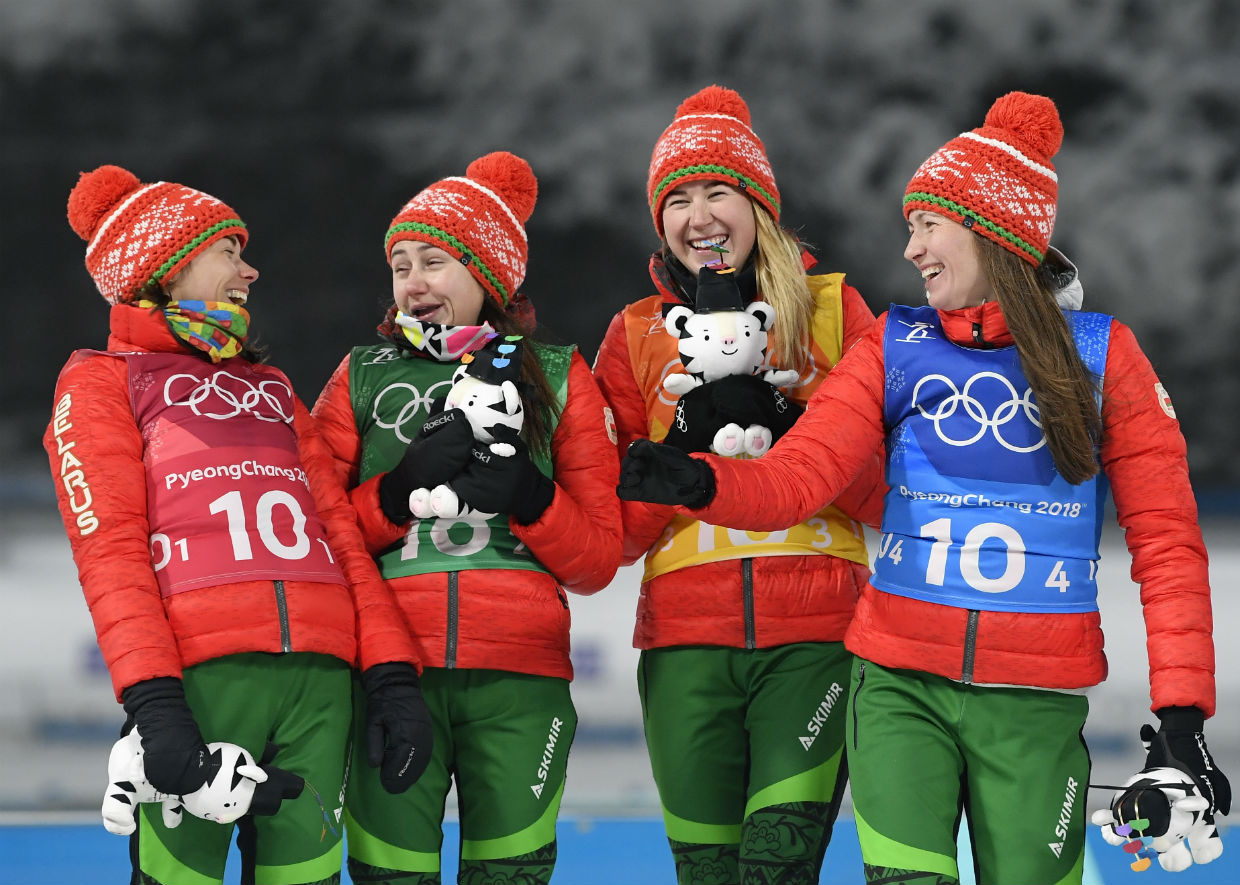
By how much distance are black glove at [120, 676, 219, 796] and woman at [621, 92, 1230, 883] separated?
65 cm

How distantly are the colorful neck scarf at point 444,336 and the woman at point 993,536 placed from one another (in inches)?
21.2

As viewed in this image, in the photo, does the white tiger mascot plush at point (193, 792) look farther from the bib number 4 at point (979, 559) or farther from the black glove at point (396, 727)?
the bib number 4 at point (979, 559)

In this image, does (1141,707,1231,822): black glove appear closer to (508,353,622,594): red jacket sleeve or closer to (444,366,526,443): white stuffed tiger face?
(508,353,622,594): red jacket sleeve

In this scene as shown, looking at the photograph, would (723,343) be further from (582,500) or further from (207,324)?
(207,324)

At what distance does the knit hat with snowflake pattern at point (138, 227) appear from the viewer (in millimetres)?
2189

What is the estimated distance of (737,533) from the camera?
2.28 m

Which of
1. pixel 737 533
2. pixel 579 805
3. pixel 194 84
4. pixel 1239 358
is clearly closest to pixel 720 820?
pixel 737 533

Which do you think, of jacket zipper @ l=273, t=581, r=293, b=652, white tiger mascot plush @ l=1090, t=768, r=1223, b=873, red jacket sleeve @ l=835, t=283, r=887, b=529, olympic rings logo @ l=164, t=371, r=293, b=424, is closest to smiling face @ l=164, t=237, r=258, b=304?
olympic rings logo @ l=164, t=371, r=293, b=424

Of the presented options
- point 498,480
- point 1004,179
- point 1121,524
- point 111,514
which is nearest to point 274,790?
point 111,514

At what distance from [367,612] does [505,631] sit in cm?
22

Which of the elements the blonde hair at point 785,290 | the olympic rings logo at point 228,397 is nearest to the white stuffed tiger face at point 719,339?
the blonde hair at point 785,290

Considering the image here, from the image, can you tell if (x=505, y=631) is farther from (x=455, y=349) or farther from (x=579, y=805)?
(x=579, y=805)

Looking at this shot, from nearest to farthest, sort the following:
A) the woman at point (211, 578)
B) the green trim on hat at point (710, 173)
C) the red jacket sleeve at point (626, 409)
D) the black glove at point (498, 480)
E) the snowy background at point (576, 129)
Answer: the woman at point (211, 578) < the black glove at point (498, 480) < the red jacket sleeve at point (626, 409) < the green trim on hat at point (710, 173) < the snowy background at point (576, 129)

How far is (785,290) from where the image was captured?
2.38 m
